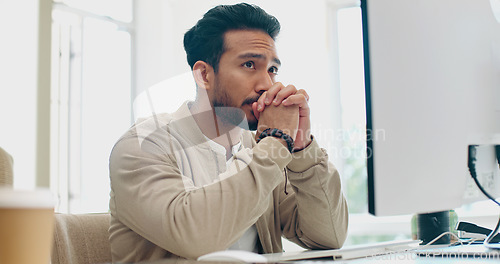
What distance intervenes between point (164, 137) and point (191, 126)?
4.5 inches

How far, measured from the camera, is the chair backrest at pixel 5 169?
0.79 m

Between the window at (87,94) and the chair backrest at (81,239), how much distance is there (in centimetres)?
218

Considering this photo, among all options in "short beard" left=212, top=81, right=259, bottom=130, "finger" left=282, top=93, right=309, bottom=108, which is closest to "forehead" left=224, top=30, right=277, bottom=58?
"short beard" left=212, top=81, right=259, bottom=130

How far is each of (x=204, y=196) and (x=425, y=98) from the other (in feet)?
1.32

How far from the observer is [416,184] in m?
0.62

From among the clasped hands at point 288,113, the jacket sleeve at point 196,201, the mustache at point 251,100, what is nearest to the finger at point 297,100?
the clasped hands at point 288,113

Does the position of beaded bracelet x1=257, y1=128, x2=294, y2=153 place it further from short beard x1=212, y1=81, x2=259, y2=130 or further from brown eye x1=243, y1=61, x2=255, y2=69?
brown eye x1=243, y1=61, x2=255, y2=69

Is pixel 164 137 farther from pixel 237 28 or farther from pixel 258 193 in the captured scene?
pixel 237 28

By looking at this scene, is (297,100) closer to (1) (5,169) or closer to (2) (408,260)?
(2) (408,260)

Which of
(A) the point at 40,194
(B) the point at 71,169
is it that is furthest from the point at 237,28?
(B) the point at 71,169

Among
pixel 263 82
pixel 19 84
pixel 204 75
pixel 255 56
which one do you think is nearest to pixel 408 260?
pixel 263 82

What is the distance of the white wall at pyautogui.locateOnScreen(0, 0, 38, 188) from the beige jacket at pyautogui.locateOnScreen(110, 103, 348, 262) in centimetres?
197

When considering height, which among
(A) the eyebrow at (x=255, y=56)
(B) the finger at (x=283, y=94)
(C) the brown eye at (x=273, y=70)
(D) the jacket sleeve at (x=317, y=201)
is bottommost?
(D) the jacket sleeve at (x=317, y=201)

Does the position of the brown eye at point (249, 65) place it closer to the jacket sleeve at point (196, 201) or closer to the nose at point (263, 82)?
the nose at point (263, 82)
